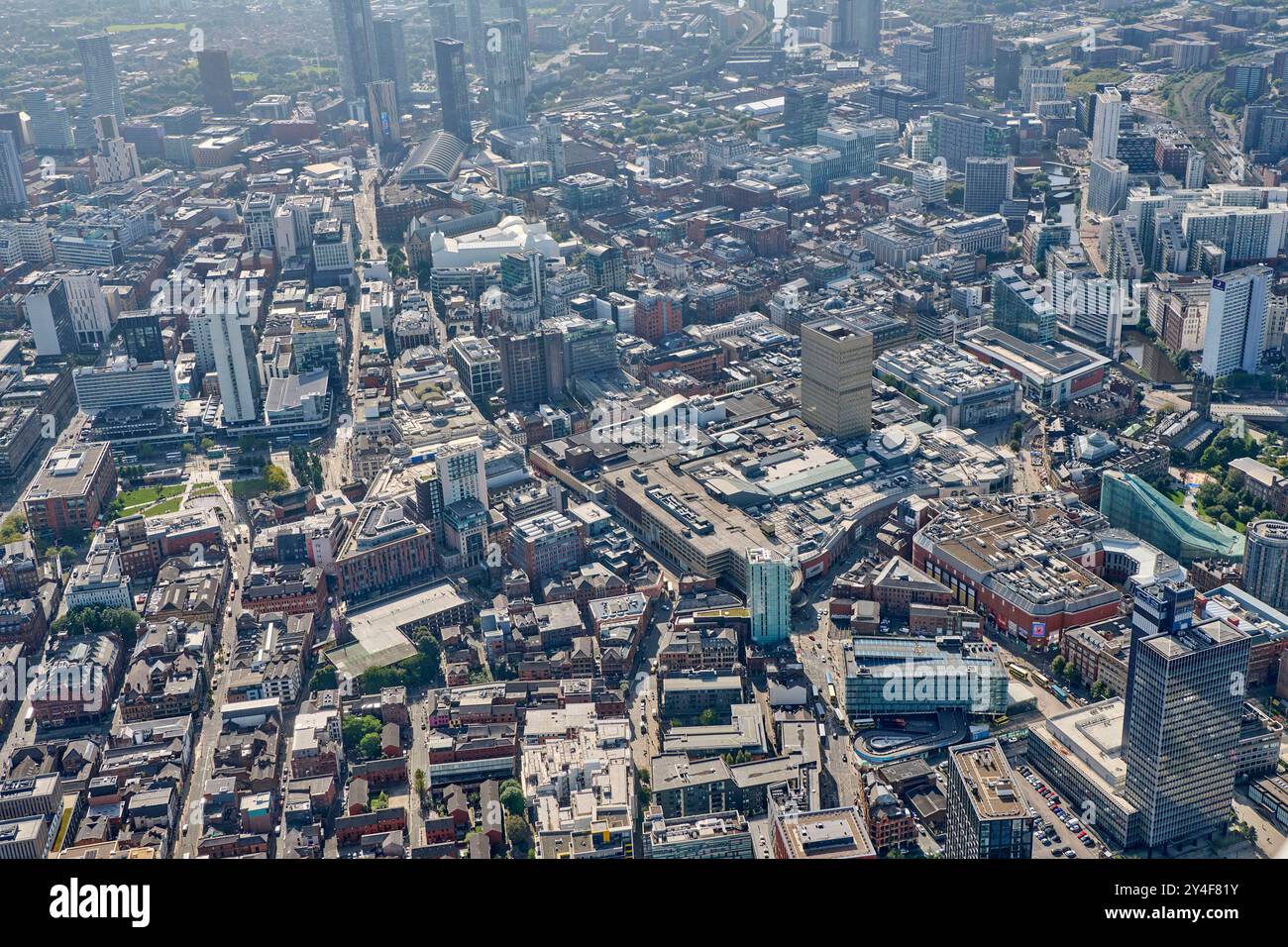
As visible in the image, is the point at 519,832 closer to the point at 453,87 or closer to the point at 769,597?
Answer: the point at 769,597

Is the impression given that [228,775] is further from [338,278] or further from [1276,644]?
[338,278]

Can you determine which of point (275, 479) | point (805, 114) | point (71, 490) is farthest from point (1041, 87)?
point (71, 490)

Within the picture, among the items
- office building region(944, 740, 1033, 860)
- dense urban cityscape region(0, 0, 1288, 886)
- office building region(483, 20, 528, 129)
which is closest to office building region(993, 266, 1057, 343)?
dense urban cityscape region(0, 0, 1288, 886)

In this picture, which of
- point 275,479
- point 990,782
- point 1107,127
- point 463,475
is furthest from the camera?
point 1107,127

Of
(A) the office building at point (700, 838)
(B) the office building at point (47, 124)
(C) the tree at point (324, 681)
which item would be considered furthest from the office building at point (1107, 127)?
(B) the office building at point (47, 124)

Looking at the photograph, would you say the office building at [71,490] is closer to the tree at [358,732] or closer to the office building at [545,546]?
the office building at [545,546]

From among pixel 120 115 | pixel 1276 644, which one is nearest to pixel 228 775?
pixel 1276 644
